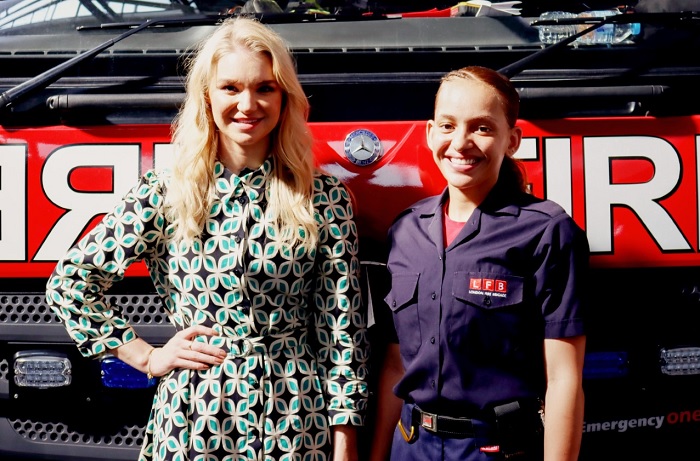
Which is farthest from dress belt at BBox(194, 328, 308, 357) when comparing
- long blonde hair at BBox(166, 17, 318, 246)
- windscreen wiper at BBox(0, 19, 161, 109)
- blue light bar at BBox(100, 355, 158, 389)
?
windscreen wiper at BBox(0, 19, 161, 109)

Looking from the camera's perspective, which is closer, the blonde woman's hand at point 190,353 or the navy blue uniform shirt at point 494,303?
the navy blue uniform shirt at point 494,303

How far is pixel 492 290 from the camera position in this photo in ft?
5.88

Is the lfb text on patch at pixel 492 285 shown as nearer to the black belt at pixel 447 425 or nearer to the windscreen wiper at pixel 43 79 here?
the black belt at pixel 447 425

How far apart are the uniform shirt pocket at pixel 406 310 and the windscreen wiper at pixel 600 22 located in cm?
83

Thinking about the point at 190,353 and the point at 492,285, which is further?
Answer: the point at 190,353

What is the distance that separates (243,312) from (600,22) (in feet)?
4.75

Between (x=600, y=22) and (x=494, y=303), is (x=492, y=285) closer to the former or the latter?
(x=494, y=303)

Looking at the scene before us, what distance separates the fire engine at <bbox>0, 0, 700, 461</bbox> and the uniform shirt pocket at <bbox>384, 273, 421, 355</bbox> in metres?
0.38

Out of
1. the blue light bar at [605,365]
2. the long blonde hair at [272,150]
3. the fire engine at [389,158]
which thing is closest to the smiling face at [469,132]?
the long blonde hair at [272,150]

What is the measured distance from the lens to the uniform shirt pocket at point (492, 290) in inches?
70.4

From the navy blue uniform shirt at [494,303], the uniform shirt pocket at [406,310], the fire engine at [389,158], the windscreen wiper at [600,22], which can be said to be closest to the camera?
the navy blue uniform shirt at [494,303]

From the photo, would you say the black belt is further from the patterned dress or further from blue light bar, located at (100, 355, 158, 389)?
blue light bar, located at (100, 355, 158, 389)

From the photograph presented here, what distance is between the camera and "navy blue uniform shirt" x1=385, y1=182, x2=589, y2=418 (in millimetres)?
1772

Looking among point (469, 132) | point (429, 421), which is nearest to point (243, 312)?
point (429, 421)
